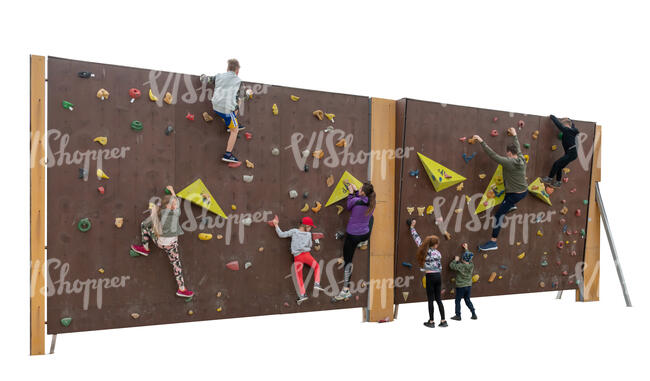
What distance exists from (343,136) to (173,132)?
2.25 metres

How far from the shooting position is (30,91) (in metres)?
4.95

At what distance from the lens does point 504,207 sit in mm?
7254

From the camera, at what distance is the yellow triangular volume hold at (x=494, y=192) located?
7227mm

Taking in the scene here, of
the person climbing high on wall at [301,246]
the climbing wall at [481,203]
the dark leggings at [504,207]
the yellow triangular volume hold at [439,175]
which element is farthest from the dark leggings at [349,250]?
the dark leggings at [504,207]

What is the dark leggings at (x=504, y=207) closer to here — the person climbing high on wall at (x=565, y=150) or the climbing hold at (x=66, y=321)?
the person climbing high on wall at (x=565, y=150)

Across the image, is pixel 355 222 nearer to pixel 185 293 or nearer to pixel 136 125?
pixel 185 293

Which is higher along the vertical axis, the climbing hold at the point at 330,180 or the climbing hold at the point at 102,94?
the climbing hold at the point at 102,94

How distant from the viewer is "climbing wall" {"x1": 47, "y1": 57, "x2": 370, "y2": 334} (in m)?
5.10

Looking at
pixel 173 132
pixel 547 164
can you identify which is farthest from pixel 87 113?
pixel 547 164

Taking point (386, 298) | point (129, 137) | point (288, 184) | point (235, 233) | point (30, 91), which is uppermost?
point (30, 91)

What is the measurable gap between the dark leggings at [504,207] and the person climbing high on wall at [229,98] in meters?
4.27

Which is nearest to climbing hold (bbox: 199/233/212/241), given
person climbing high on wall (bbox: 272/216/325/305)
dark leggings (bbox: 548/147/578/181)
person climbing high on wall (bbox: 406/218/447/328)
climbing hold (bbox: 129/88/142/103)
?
person climbing high on wall (bbox: 272/216/325/305)

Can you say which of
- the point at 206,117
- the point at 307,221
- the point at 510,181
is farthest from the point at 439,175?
the point at 206,117

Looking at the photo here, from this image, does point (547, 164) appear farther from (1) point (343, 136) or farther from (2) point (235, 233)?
(2) point (235, 233)
